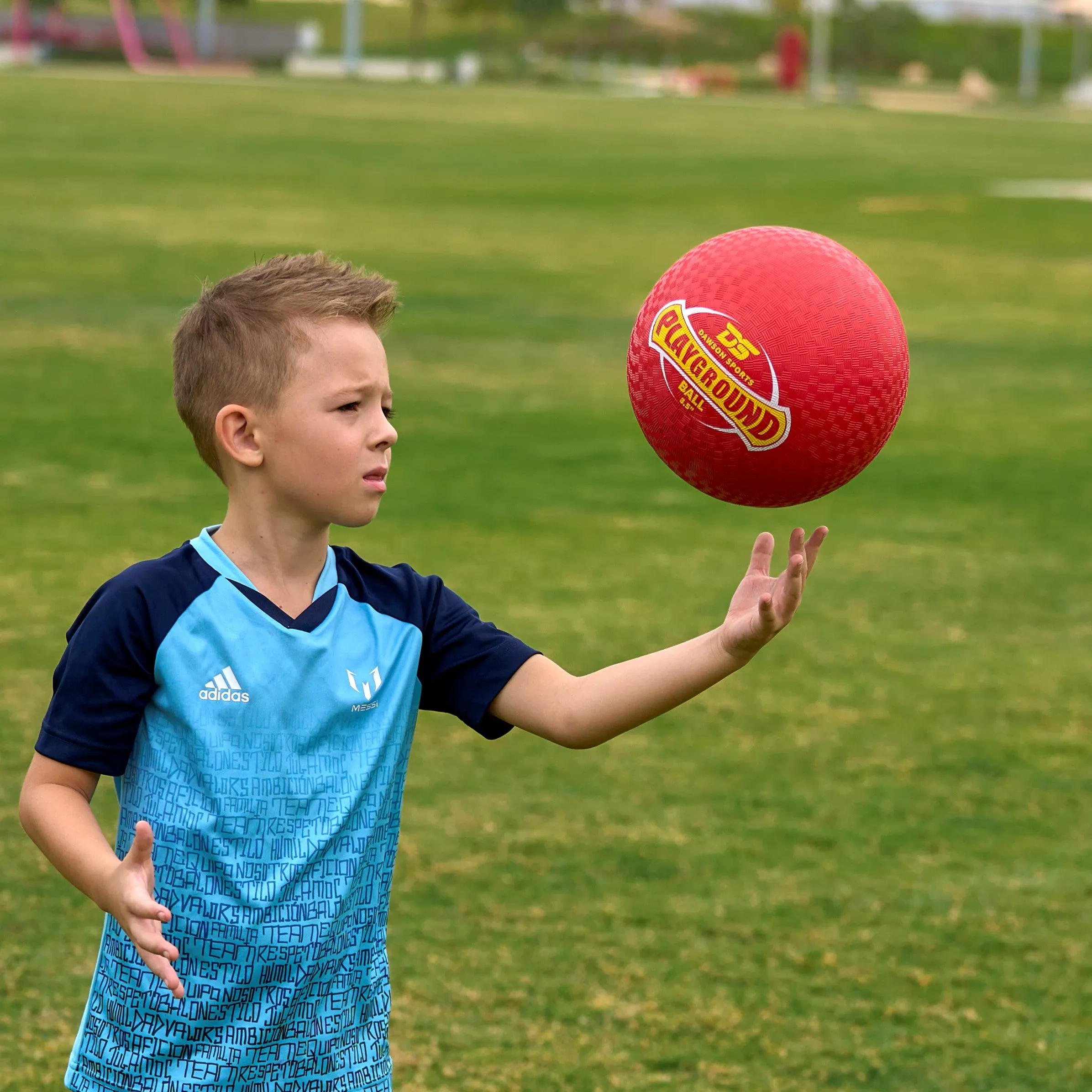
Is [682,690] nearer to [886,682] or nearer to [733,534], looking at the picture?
[886,682]

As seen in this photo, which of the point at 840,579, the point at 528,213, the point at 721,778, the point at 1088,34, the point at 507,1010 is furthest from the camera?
the point at 1088,34

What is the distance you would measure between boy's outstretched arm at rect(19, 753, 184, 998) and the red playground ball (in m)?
1.21

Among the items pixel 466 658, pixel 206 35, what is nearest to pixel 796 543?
pixel 466 658

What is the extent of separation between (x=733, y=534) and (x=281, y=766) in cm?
608

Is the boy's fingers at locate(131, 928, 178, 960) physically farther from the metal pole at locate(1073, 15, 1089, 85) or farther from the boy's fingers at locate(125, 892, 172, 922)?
the metal pole at locate(1073, 15, 1089, 85)

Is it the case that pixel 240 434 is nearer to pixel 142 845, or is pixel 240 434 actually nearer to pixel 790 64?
pixel 142 845

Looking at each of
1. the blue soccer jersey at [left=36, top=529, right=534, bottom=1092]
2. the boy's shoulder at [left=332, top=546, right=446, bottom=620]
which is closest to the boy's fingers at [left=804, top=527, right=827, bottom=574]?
the boy's shoulder at [left=332, top=546, right=446, bottom=620]

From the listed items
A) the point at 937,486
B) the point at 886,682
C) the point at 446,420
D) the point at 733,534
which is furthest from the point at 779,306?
the point at 446,420

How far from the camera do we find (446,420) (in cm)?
1087

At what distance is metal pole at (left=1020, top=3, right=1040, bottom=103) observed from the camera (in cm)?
8635

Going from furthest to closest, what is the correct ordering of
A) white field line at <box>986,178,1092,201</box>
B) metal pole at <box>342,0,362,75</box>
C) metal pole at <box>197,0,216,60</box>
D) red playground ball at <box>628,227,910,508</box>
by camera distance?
metal pole at <box>197,0,216,60</box>, metal pole at <box>342,0,362,75</box>, white field line at <box>986,178,1092,201</box>, red playground ball at <box>628,227,910,508</box>

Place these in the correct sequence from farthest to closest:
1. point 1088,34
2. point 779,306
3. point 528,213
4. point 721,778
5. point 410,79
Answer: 1. point 1088,34
2. point 410,79
3. point 528,213
4. point 721,778
5. point 779,306

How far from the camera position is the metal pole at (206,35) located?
7419 cm

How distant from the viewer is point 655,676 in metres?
2.67
